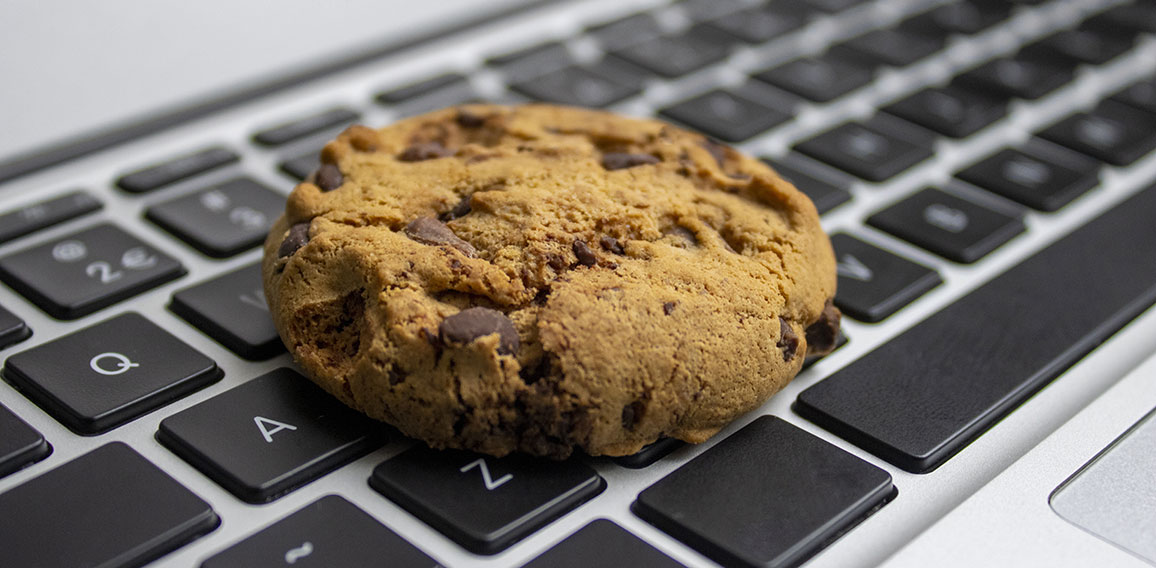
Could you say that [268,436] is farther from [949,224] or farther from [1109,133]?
[1109,133]

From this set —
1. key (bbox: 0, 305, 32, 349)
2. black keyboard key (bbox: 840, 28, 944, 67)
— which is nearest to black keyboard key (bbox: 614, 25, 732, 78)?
black keyboard key (bbox: 840, 28, 944, 67)

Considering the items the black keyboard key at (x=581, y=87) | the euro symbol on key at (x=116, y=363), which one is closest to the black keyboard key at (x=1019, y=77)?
the black keyboard key at (x=581, y=87)

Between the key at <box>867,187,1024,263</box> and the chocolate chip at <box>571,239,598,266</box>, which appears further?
the key at <box>867,187,1024,263</box>

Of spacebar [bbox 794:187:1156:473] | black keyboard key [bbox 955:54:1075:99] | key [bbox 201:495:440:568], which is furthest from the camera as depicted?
black keyboard key [bbox 955:54:1075:99]

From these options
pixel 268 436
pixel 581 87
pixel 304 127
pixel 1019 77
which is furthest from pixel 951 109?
pixel 268 436

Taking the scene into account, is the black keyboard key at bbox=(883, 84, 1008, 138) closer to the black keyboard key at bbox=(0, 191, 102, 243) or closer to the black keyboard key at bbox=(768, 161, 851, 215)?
the black keyboard key at bbox=(768, 161, 851, 215)

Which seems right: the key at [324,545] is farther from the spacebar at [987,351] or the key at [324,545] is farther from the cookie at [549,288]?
the spacebar at [987,351]
